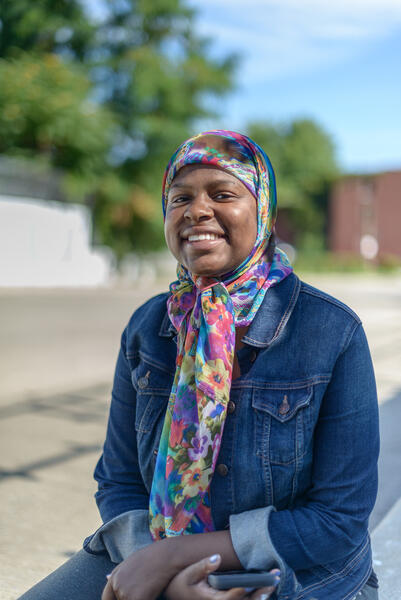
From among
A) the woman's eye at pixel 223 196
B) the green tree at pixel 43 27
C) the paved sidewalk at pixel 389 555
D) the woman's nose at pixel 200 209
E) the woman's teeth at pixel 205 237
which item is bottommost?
the paved sidewalk at pixel 389 555

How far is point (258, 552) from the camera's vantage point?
1632 millimetres

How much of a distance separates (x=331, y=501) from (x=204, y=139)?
1.00m

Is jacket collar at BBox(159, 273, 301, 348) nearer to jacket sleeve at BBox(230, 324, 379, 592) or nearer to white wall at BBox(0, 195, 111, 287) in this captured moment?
jacket sleeve at BBox(230, 324, 379, 592)

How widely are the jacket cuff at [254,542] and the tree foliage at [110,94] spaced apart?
25.7m

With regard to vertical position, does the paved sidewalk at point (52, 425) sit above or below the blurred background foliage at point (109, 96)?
below

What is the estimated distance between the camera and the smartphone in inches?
61.1

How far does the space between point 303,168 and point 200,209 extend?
6786 centimetres

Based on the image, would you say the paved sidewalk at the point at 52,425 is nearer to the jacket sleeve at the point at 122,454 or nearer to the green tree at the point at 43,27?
the jacket sleeve at the point at 122,454

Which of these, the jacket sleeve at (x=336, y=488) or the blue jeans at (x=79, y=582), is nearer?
the jacket sleeve at (x=336, y=488)

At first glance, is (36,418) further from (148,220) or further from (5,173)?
(148,220)

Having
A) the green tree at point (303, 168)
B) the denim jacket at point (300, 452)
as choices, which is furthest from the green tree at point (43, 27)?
the denim jacket at point (300, 452)

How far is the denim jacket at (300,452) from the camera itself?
167 centimetres

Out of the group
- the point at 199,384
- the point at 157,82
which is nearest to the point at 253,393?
the point at 199,384

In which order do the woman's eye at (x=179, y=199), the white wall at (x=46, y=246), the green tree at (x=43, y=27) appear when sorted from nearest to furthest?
the woman's eye at (x=179, y=199) → the white wall at (x=46, y=246) → the green tree at (x=43, y=27)
